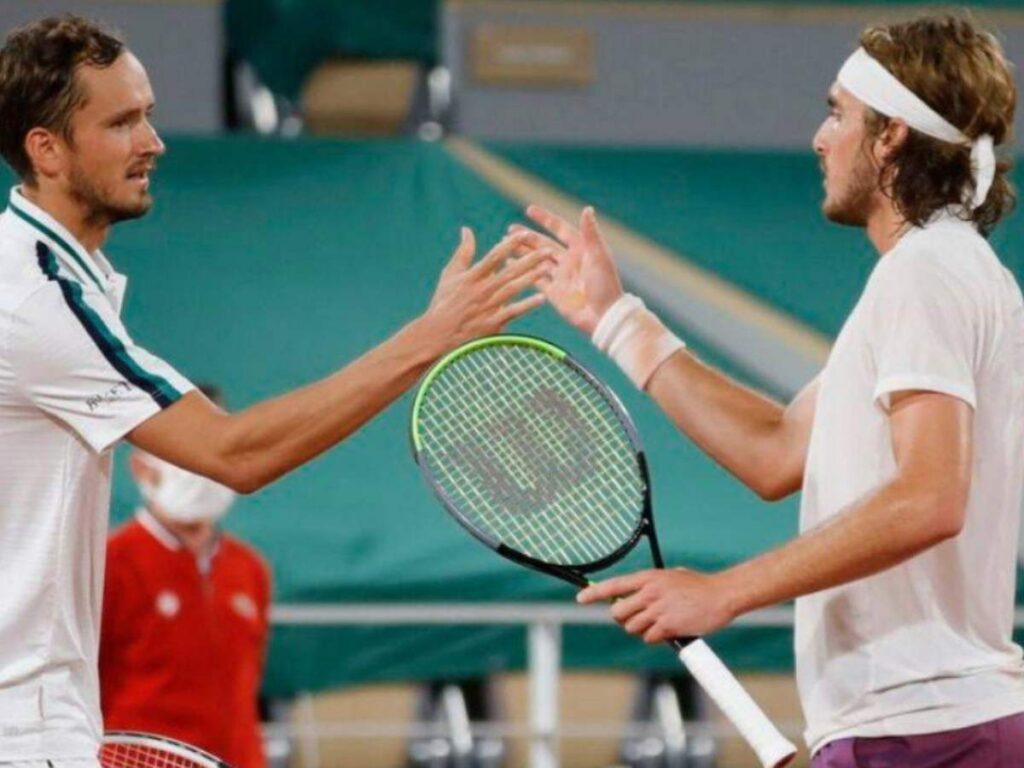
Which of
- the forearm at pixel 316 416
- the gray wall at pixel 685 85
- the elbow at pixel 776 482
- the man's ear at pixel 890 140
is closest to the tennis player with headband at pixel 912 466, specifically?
the man's ear at pixel 890 140

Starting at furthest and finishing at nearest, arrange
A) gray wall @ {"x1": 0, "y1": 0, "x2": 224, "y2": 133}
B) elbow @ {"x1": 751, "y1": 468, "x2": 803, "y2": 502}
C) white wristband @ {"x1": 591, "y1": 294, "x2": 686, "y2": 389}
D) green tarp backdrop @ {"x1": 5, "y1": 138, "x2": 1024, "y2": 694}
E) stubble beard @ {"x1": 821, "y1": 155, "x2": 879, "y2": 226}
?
gray wall @ {"x1": 0, "y1": 0, "x2": 224, "y2": 133}, green tarp backdrop @ {"x1": 5, "y1": 138, "x2": 1024, "y2": 694}, white wristband @ {"x1": 591, "y1": 294, "x2": 686, "y2": 389}, elbow @ {"x1": 751, "y1": 468, "x2": 803, "y2": 502}, stubble beard @ {"x1": 821, "y1": 155, "x2": 879, "y2": 226}

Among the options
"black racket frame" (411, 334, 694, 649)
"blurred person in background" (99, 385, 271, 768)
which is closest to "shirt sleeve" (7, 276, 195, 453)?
"black racket frame" (411, 334, 694, 649)

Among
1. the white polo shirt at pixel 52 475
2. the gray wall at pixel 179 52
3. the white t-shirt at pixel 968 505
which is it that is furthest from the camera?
the gray wall at pixel 179 52

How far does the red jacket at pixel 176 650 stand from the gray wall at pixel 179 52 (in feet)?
10.1

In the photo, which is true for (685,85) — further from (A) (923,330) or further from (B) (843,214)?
(A) (923,330)

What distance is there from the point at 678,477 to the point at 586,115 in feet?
6.94

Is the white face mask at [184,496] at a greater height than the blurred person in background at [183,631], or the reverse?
the white face mask at [184,496]

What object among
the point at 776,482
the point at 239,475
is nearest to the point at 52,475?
the point at 239,475

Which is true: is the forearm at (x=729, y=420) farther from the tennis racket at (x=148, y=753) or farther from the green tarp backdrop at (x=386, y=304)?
the green tarp backdrop at (x=386, y=304)

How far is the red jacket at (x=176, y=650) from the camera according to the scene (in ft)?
21.0

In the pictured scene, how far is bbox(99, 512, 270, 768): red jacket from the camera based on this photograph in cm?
641

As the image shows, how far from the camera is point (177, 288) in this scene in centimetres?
835

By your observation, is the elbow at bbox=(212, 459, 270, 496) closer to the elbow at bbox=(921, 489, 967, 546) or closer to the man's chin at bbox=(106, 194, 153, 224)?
the man's chin at bbox=(106, 194, 153, 224)

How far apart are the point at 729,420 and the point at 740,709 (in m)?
0.69
